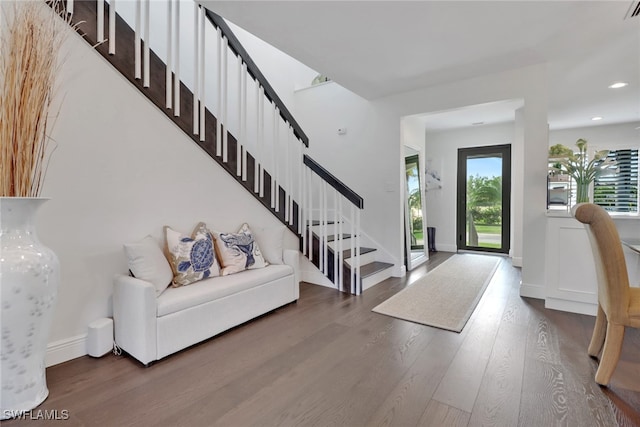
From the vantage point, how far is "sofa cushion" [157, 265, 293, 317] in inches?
80.8

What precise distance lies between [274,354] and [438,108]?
10.9ft

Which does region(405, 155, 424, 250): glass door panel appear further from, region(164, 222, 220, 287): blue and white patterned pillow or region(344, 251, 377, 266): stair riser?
region(164, 222, 220, 287): blue and white patterned pillow

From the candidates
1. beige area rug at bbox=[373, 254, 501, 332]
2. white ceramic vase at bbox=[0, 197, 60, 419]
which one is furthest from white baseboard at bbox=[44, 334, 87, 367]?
beige area rug at bbox=[373, 254, 501, 332]

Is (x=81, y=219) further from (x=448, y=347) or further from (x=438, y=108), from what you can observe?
(x=438, y=108)

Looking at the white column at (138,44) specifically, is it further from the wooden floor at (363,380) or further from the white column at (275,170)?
the wooden floor at (363,380)

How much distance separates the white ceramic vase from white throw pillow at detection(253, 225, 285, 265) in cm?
172

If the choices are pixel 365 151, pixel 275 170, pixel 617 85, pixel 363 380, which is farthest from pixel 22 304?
pixel 617 85

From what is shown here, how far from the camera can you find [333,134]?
4680 millimetres

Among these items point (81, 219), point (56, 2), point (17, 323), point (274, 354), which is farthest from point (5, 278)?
point (56, 2)

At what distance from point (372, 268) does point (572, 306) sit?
2029mm

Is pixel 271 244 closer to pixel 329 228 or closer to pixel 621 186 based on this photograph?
pixel 329 228

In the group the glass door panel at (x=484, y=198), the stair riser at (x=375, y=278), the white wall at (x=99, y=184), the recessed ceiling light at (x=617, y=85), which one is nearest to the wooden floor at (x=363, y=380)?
Result: the white wall at (x=99, y=184)

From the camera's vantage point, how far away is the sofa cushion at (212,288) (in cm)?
205

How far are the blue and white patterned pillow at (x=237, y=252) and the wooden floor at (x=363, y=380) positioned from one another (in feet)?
1.66
